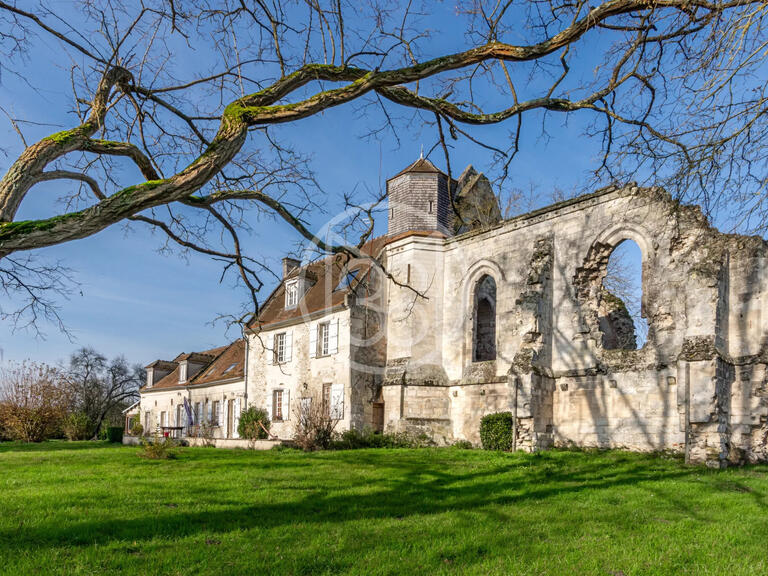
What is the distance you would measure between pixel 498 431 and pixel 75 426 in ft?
76.2

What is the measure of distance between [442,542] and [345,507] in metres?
2.32

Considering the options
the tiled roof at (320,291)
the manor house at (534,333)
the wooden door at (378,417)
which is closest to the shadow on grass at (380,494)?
the manor house at (534,333)

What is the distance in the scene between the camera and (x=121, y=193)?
17.5 feet

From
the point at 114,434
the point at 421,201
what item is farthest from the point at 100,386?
the point at 421,201

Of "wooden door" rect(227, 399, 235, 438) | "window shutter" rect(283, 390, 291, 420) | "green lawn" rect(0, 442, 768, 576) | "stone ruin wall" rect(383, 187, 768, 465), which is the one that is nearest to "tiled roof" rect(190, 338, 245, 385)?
"wooden door" rect(227, 399, 235, 438)

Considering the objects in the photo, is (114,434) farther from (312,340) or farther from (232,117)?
(232,117)

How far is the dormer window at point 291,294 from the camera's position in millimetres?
26250

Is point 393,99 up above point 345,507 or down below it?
above

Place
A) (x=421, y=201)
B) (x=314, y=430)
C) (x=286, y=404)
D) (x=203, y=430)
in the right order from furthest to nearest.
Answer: (x=203, y=430) < (x=286, y=404) < (x=421, y=201) < (x=314, y=430)

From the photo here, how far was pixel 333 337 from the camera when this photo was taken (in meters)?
22.6

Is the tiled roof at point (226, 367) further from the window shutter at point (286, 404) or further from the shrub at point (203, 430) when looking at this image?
the window shutter at point (286, 404)

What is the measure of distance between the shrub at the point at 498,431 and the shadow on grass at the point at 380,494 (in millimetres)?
1995

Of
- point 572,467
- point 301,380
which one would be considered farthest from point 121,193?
point 301,380

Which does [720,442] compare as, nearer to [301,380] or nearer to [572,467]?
[572,467]
